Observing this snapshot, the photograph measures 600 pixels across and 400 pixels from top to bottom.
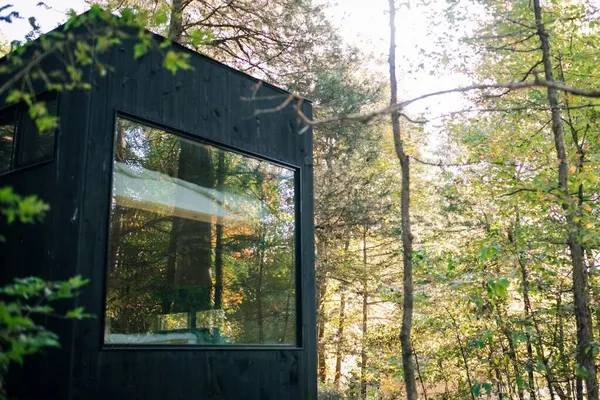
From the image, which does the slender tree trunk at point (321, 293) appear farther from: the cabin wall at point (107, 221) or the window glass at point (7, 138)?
the window glass at point (7, 138)

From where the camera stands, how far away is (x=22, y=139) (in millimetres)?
4230

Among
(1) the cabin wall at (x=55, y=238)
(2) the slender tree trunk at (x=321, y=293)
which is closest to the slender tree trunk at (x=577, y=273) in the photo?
(1) the cabin wall at (x=55, y=238)

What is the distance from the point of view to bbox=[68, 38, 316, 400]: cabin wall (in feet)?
12.0

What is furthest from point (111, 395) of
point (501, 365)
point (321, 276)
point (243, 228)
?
point (321, 276)

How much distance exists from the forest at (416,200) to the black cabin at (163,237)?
0.08 feet

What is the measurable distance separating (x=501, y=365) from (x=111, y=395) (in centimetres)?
618

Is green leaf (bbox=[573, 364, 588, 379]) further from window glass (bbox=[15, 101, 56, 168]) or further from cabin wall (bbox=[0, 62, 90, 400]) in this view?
window glass (bbox=[15, 101, 56, 168])

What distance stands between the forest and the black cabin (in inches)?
1.0

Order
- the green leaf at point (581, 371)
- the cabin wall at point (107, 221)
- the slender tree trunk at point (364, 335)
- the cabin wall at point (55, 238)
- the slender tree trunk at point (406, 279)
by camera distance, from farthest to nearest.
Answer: the slender tree trunk at point (364, 335), the green leaf at point (581, 371), the slender tree trunk at point (406, 279), the cabin wall at point (107, 221), the cabin wall at point (55, 238)

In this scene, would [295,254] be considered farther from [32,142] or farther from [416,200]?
[416,200]

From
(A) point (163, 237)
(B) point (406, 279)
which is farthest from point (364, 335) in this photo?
(A) point (163, 237)

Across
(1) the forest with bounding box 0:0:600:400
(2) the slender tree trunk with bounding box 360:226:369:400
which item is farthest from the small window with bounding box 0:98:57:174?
(2) the slender tree trunk with bounding box 360:226:369:400

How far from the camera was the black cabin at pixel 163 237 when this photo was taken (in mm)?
3695

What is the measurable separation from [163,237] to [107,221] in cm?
44
